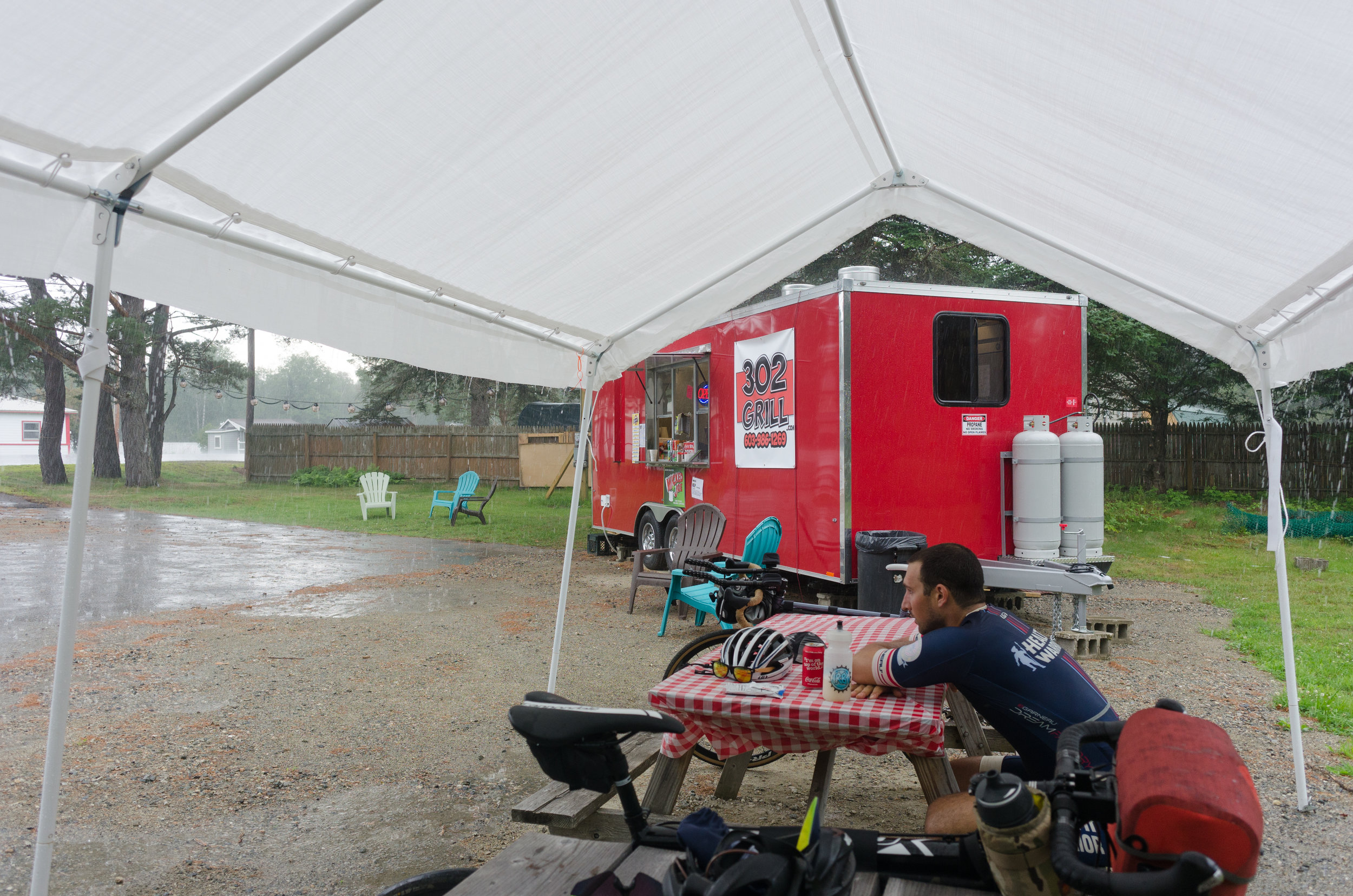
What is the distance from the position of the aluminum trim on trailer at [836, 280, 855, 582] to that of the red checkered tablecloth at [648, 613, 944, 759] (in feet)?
12.1

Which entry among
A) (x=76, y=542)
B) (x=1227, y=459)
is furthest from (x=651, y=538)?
(x=1227, y=459)

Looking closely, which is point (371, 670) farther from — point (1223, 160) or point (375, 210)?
point (1223, 160)

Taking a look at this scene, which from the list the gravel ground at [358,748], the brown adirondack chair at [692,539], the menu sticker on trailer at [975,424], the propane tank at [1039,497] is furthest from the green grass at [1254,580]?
the brown adirondack chair at [692,539]

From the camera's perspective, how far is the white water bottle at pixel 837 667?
268 centimetres

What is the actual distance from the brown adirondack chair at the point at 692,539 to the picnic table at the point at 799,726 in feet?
15.0

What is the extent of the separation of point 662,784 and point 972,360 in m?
4.95

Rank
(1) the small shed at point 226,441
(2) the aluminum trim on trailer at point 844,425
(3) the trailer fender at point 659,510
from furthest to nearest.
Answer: (1) the small shed at point 226,441
(3) the trailer fender at point 659,510
(2) the aluminum trim on trailer at point 844,425

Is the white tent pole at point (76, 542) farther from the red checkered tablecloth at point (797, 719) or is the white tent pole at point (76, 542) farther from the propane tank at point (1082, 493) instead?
the propane tank at point (1082, 493)

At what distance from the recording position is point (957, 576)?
2598 mm

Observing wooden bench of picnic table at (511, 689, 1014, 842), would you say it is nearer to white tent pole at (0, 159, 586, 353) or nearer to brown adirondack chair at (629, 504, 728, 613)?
white tent pole at (0, 159, 586, 353)

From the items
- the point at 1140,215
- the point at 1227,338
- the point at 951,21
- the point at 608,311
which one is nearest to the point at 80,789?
the point at 608,311

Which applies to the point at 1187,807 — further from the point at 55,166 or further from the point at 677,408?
the point at 677,408

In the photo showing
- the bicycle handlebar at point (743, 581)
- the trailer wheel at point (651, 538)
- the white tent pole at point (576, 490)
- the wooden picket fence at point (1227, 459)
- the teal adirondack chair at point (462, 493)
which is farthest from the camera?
the wooden picket fence at point (1227, 459)

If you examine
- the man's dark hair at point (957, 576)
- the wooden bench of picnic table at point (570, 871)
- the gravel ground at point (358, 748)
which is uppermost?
the man's dark hair at point (957, 576)
